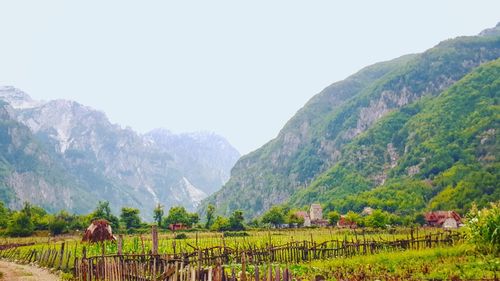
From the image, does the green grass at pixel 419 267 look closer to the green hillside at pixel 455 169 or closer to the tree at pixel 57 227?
the tree at pixel 57 227

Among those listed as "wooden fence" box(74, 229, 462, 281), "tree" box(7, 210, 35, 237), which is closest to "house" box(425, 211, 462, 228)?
"wooden fence" box(74, 229, 462, 281)

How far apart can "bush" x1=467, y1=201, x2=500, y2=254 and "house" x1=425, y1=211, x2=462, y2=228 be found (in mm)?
90040

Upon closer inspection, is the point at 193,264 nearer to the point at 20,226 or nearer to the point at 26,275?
the point at 26,275

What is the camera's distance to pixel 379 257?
28.0 metres

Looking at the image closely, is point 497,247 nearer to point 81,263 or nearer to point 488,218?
point 488,218

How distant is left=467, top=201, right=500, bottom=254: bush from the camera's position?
72.8ft

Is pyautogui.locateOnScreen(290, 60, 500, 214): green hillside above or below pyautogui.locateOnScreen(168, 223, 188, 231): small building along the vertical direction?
above

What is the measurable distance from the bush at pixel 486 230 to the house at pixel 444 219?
90.0 m

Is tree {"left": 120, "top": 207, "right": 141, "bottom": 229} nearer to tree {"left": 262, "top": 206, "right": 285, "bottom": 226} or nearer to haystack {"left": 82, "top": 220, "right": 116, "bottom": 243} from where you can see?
tree {"left": 262, "top": 206, "right": 285, "bottom": 226}

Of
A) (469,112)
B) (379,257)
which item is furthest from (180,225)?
(469,112)

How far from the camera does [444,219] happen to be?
365ft

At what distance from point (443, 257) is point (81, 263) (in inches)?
803

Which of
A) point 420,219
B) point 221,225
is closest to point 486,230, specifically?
point 221,225

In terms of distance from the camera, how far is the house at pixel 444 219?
109125mm
